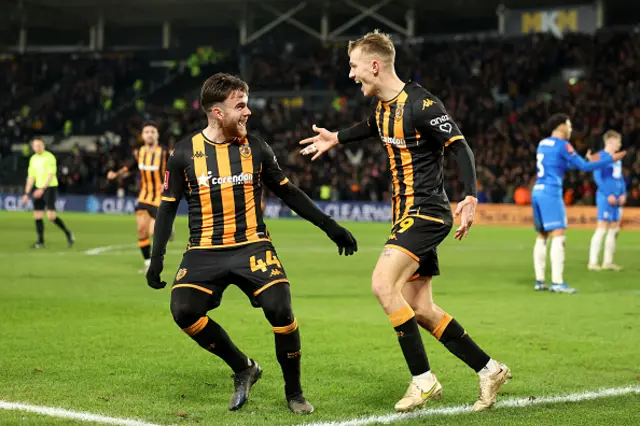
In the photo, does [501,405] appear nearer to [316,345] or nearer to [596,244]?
[316,345]

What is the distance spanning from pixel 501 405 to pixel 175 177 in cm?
241

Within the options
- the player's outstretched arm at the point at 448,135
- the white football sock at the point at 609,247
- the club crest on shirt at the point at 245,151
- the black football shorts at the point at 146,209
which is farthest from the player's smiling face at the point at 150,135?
the player's outstretched arm at the point at 448,135

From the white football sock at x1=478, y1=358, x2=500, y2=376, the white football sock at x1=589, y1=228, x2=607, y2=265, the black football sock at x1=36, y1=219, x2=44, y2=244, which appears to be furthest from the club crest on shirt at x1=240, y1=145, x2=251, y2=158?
the black football sock at x1=36, y1=219, x2=44, y2=244

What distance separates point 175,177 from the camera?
239 inches

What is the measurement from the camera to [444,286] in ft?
44.1

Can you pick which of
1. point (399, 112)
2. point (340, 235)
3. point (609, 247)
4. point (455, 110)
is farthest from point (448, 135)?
point (455, 110)

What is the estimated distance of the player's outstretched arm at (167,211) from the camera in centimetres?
607

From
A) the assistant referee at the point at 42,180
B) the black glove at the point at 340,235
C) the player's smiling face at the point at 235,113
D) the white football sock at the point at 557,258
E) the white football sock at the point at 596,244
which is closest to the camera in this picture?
the player's smiling face at the point at 235,113

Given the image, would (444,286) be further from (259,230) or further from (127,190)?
(127,190)

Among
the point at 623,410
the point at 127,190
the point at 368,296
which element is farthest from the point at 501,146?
the point at 623,410

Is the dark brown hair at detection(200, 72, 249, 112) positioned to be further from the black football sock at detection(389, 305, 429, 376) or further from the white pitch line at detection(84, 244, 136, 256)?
the white pitch line at detection(84, 244, 136, 256)

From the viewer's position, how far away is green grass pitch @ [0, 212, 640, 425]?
6039 mm

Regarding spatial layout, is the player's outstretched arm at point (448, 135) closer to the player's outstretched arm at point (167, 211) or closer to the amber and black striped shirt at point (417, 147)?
the amber and black striped shirt at point (417, 147)

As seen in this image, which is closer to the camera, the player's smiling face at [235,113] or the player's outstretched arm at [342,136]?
the player's smiling face at [235,113]
